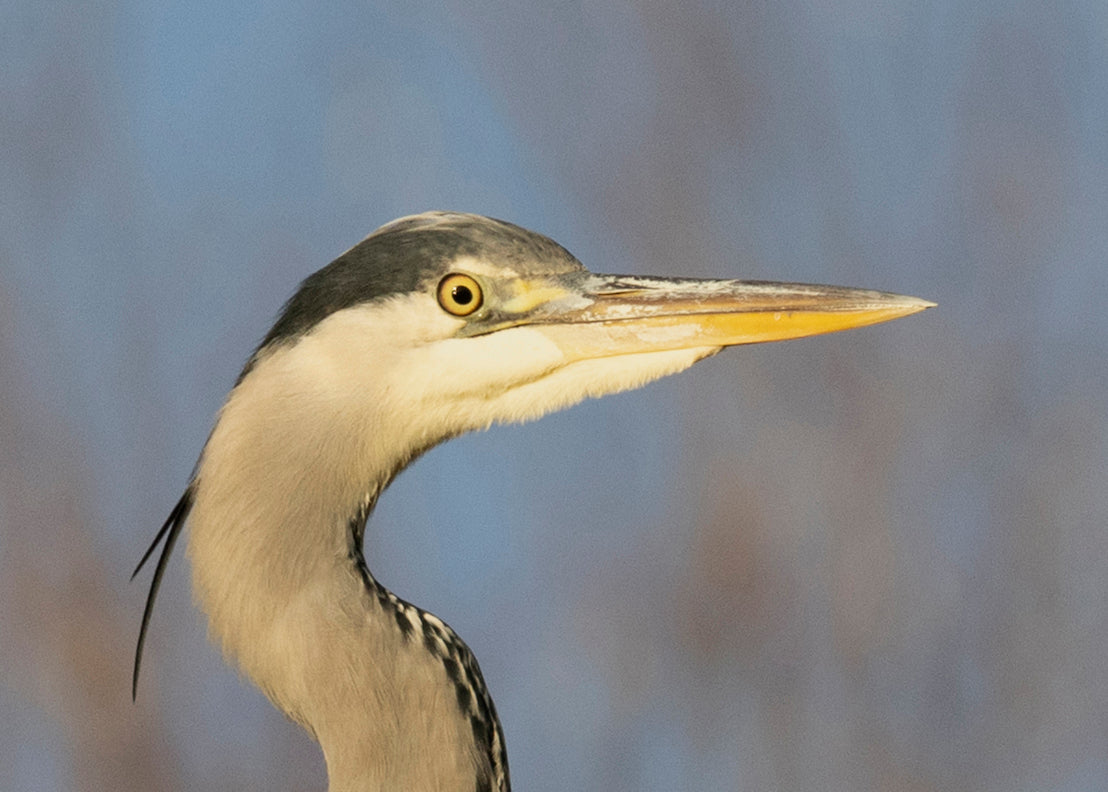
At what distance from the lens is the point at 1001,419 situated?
3.55m

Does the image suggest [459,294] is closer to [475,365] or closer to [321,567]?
[475,365]

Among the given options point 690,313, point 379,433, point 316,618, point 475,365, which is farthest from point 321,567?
point 690,313

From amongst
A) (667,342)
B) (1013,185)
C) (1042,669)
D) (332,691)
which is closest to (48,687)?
(332,691)

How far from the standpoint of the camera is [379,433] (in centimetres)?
164

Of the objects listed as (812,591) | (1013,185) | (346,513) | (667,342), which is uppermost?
(1013,185)

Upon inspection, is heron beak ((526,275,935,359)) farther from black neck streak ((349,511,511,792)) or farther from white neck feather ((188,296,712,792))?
black neck streak ((349,511,511,792))

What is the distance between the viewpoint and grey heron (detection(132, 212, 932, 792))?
5.11 feet

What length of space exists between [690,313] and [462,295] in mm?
320

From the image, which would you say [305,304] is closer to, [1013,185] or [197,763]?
[197,763]

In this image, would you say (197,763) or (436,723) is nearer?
(436,723)

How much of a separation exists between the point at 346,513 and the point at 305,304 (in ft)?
0.89

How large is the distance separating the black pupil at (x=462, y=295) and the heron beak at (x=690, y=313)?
10 cm

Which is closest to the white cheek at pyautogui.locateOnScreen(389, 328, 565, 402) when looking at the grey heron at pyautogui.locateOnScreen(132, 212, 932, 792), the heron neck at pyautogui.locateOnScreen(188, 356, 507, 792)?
the grey heron at pyautogui.locateOnScreen(132, 212, 932, 792)

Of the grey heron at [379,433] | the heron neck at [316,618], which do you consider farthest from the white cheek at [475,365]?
the heron neck at [316,618]
